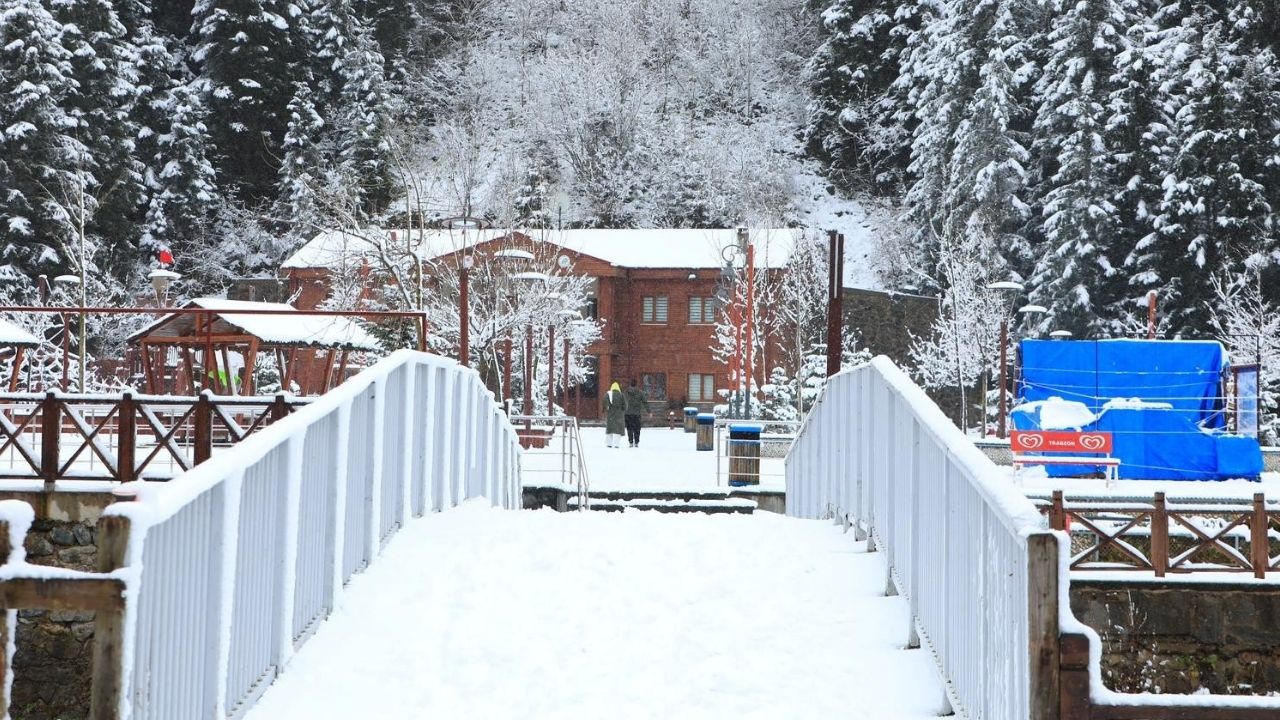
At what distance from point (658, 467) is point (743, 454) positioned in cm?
447

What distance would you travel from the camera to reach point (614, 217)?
71125 mm

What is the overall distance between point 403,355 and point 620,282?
43606 millimetres

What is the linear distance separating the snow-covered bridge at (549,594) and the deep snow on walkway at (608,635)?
0.06 feet

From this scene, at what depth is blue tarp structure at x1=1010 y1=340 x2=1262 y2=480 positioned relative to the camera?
23.2 m

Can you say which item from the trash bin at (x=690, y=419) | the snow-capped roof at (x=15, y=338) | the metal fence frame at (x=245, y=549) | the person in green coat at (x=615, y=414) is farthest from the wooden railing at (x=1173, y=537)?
the trash bin at (x=690, y=419)

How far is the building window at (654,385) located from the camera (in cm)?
5194

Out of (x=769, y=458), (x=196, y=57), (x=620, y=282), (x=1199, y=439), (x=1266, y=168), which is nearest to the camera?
(x=1199, y=439)

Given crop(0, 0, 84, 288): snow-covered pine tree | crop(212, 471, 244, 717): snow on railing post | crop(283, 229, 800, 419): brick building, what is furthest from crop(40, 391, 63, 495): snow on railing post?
crop(283, 229, 800, 419): brick building

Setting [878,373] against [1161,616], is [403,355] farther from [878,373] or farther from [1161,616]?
[1161,616]

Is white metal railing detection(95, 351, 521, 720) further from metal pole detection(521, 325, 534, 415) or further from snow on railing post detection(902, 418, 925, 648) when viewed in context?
metal pole detection(521, 325, 534, 415)

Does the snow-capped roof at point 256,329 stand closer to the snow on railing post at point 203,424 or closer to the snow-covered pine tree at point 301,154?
the snow on railing post at point 203,424

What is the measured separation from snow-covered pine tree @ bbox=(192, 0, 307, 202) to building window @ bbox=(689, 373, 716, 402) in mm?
24820

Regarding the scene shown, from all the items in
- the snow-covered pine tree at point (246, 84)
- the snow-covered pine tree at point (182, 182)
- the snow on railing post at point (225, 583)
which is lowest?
the snow on railing post at point (225, 583)

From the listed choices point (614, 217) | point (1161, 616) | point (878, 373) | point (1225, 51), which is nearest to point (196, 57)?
point (614, 217)
